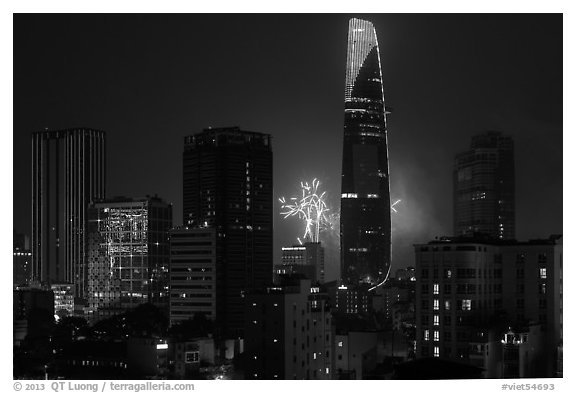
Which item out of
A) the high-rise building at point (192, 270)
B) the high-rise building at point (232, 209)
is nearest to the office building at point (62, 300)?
the high-rise building at point (192, 270)

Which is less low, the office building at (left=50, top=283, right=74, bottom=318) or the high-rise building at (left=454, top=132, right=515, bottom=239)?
the high-rise building at (left=454, top=132, right=515, bottom=239)

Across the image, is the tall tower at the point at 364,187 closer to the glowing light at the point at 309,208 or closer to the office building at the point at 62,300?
the glowing light at the point at 309,208

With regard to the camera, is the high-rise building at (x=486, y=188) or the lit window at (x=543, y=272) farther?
the high-rise building at (x=486, y=188)

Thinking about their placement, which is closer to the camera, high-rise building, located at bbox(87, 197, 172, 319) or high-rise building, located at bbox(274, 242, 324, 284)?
high-rise building, located at bbox(274, 242, 324, 284)

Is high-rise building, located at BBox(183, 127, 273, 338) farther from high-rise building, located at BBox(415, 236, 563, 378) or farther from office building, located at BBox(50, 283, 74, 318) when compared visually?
high-rise building, located at BBox(415, 236, 563, 378)

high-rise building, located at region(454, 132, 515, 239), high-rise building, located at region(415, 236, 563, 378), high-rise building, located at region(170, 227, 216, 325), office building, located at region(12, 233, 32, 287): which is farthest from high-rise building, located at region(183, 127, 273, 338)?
high-rise building, located at region(415, 236, 563, 378)

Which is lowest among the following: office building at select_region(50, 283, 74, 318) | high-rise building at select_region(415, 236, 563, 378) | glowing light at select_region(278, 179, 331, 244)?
office building at select_region(50, 283, 74, 318)
